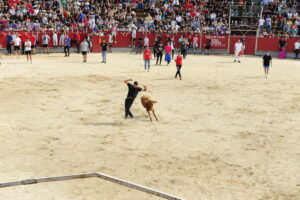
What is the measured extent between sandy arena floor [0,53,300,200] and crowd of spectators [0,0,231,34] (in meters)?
14.3

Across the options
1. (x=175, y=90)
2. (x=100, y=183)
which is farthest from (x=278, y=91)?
(x=100, y=183)

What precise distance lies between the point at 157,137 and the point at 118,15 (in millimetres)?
28717

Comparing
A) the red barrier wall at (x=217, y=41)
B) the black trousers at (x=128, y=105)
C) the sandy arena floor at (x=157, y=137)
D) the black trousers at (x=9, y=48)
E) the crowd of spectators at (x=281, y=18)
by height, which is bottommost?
the sandy arena floor at (x=157, y=137)

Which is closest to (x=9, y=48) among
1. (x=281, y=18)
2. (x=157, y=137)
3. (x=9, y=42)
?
(x=9, y=42)

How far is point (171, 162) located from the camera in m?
9.53

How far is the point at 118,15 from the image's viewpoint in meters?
38.5

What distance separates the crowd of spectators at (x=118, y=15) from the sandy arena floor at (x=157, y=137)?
14.3 meters

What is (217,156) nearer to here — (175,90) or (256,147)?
(256,147)

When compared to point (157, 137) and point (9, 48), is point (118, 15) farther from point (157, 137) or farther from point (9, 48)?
point (157, 137)

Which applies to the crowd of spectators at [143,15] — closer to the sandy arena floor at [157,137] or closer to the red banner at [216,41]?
the red banner at [216,41]

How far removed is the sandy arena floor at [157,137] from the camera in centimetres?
820

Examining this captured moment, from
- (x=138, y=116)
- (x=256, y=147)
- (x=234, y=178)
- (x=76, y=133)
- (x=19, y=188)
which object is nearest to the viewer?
(x=19, y=188)

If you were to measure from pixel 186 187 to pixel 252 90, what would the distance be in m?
11.7

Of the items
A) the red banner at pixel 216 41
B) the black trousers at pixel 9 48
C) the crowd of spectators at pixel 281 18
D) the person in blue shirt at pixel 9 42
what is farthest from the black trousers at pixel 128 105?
the crowd of spectators at pixel 281 18
